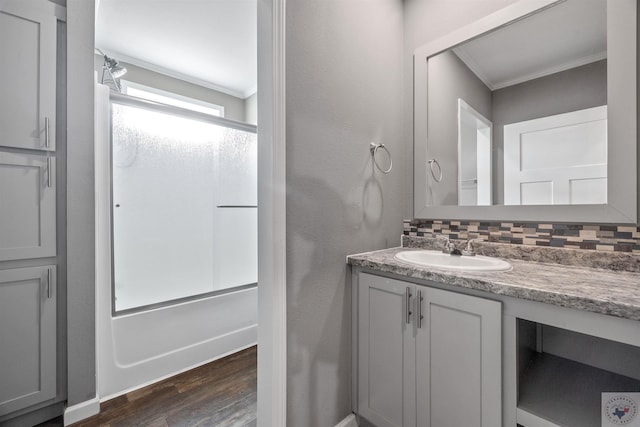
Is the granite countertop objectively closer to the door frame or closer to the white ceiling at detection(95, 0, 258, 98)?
the door frame

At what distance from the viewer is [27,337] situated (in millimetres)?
1344

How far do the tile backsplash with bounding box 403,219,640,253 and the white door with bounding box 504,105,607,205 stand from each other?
0.36 ft

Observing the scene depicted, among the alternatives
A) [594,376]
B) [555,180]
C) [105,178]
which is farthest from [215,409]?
[555,180]

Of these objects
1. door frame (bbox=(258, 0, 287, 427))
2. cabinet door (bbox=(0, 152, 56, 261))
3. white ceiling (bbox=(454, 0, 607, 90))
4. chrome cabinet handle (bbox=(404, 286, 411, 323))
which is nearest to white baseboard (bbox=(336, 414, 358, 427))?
door frame (bbox=(258, 0, 287, 427))

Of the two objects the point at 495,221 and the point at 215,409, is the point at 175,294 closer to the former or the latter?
the point at 215,409

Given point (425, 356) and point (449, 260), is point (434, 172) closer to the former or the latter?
point (449, 260)

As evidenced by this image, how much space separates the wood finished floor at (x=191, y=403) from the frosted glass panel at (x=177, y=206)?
542 mm

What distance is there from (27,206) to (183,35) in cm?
199

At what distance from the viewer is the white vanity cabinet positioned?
0.93 metres

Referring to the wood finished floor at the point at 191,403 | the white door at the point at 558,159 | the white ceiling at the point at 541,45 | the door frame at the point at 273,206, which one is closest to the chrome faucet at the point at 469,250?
the white door at the point at 558,159

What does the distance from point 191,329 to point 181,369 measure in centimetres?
26

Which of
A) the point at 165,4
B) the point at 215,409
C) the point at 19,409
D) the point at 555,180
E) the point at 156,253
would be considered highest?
the point at 165,4

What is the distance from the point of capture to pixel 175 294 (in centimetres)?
203

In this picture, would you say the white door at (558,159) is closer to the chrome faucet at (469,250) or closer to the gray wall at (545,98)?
the gray wall at (545,98)
